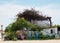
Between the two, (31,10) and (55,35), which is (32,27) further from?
(31,10)

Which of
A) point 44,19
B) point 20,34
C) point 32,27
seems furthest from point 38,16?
point 20,34

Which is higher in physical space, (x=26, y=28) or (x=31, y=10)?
(x=31, y=10)

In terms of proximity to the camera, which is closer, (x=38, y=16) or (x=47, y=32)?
(x=47, y=32)

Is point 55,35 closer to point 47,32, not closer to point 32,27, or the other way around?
point 47,32

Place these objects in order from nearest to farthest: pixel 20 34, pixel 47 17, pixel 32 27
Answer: pixel 20 34 < pixel 32 27 < pixel 47 17

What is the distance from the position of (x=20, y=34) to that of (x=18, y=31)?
174 centimetres

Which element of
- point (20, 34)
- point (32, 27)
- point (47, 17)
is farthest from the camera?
point (47, 17)

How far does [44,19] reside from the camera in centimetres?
7000

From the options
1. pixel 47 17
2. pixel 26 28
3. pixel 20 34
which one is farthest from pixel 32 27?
pixel 47 17

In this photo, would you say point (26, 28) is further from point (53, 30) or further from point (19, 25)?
point (53, 30)

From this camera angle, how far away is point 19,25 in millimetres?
55438

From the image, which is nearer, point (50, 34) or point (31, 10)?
point (50, 34)

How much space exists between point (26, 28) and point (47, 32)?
4.89 metres

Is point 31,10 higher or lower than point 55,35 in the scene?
higher
